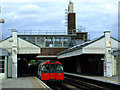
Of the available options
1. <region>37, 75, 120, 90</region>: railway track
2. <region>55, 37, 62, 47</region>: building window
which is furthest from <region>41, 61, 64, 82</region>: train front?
<region>55, 37, 62, 47</region>: building window

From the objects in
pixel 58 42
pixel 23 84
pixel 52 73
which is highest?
pixel 58 42

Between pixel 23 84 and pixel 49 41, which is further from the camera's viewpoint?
pixel 49 41

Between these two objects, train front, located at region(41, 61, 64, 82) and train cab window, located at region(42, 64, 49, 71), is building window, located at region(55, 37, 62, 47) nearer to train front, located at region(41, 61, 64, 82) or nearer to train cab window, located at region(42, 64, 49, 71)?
train cab window, located at region(42, 64, 49, 71)

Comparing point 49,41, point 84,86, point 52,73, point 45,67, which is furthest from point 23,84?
point 49,41

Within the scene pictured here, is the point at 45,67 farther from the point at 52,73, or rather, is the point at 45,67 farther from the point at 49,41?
the point at 49,41

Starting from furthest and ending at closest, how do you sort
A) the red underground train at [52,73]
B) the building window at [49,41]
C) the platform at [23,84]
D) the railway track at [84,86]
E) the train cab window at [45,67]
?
the building window at [49,41] < the train cab window at [45,67] < the red underground train at [52,73] < the railway track at [84,86] < the platform at [23,84]

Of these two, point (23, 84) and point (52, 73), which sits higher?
point (52, 73)

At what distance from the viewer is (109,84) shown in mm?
20922

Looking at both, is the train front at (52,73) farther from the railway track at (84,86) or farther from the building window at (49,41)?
the building window at (49,41)

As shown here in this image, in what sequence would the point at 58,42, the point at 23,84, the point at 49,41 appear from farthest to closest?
the point at 58,42, the point at 49,41, the point at 23,84

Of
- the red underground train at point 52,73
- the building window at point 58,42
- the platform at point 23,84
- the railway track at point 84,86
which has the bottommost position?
the railway track at point 84,86

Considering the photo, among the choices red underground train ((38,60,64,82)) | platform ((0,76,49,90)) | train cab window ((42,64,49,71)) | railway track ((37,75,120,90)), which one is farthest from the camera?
train cab window ((42,64,49,71))

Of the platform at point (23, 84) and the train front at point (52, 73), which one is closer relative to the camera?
the platform at point (23, 84)

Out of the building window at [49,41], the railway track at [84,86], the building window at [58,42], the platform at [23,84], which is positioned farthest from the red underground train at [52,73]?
the building window at [58,42]
